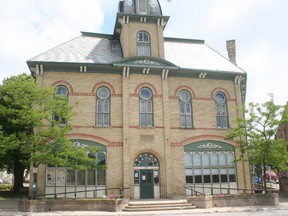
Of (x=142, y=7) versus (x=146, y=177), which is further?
(x=142, y=7)

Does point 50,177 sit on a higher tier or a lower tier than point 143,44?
lower

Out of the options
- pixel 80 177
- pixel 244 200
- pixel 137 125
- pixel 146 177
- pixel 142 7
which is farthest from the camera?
pixel 142 7

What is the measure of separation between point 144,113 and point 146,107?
482 mm

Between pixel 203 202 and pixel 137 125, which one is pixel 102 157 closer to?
pixel 137 125

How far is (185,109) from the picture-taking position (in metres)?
24.0

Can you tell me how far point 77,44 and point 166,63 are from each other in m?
7.36

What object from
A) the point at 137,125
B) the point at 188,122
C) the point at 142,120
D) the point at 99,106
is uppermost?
the point at 99,106

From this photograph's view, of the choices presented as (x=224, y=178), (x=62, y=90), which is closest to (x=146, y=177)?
(x=224, y=178)

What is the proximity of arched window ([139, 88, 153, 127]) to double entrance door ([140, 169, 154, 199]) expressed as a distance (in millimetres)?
3422

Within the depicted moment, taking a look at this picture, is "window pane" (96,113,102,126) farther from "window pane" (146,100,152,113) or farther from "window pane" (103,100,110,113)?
"window pane" (146,100,152,113)

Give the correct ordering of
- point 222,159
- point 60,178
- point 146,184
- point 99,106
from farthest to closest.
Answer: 1. point 222,159
2. point 99,106
3. point 146,184
4. point 60,178

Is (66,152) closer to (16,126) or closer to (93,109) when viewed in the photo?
(93,109)

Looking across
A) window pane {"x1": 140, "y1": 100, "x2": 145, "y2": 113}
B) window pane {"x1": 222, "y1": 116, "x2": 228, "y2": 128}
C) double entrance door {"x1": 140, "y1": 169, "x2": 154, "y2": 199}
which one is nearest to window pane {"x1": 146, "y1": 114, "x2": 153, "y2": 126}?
window pane {"x1": 140, "y1": 100, "x2": 145, "y2": 113}

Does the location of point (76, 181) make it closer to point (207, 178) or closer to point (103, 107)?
→ point (103, 107)
